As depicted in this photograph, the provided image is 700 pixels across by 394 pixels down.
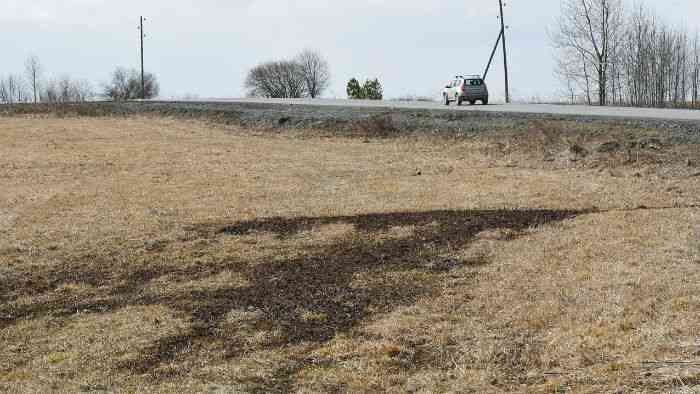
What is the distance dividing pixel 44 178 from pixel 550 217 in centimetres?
1613

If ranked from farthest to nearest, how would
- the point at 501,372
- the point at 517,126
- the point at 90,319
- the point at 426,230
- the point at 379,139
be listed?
the point at 379,139, the point at 517,126, the point at 426,230, the point at 90,319, the point at 501,372

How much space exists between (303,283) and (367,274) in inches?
42.3

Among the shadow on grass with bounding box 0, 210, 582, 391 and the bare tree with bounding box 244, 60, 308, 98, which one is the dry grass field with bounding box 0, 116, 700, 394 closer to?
the shadow on grass with bounding box 0, 210, 582, 391

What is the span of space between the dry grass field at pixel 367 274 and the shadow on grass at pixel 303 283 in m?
0.06

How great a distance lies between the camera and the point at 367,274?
14305 mm

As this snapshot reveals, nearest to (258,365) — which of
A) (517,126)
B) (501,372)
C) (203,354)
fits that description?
(203,354)

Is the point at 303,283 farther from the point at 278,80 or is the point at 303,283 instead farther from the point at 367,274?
the point at 278,80

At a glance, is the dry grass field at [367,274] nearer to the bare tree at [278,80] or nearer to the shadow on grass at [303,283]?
the shadow on grass at [303,283]

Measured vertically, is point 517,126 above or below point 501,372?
above

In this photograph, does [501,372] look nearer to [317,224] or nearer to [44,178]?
[317,224]

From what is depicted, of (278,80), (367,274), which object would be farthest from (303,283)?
(278,80)

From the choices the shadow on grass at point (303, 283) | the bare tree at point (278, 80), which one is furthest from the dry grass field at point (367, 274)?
the bare tree at point (278, 80)

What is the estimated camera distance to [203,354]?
10625 millimetres

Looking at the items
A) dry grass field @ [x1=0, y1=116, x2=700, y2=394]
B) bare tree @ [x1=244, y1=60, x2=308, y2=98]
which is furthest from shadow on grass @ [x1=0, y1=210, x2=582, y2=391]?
bare tree @ [x1=244, y1=60, x2=308, y2=98]
